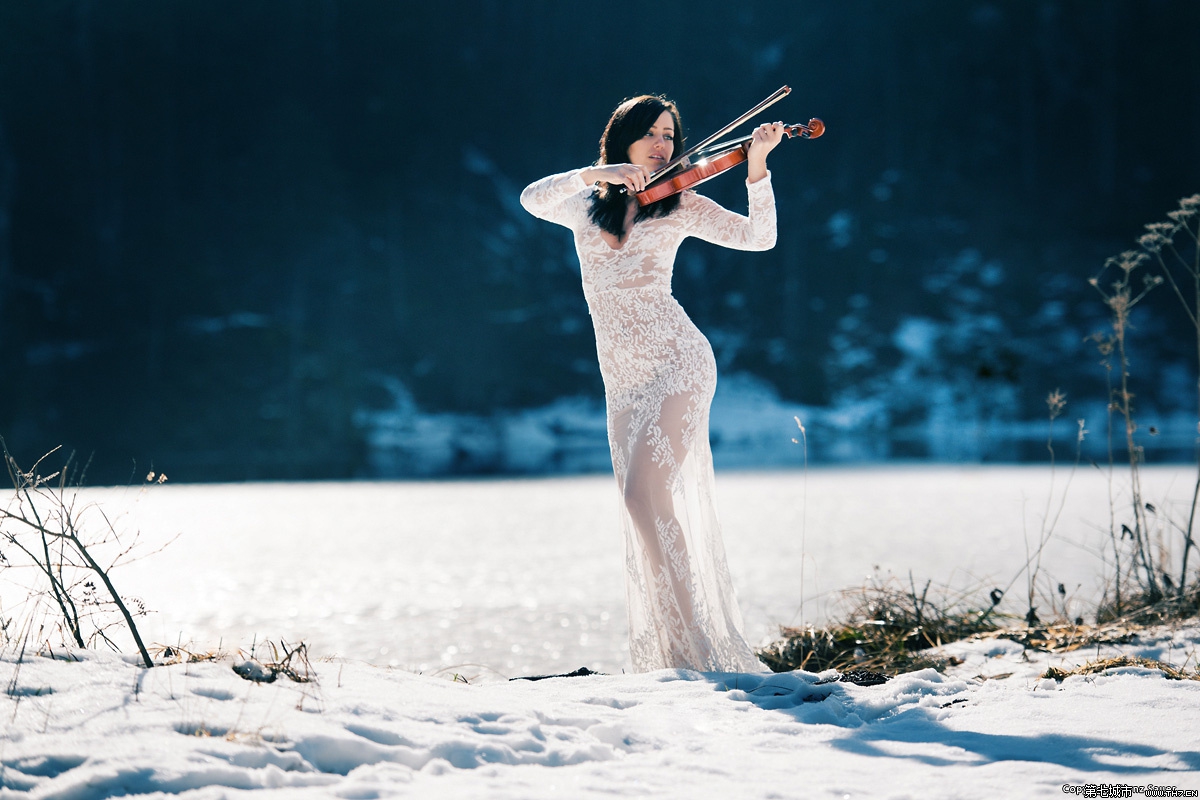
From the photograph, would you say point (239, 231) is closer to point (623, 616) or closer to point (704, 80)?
point (704, 80)

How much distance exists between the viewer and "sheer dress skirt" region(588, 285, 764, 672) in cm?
294

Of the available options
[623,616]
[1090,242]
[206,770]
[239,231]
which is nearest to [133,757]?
[206,770]

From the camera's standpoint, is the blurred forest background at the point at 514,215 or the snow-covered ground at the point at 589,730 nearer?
the snow-covered ground at the point at 589,730

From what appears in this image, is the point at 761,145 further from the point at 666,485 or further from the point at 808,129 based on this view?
the point at 666,485

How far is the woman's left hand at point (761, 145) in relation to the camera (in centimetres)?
289

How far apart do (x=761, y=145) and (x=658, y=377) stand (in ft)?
2.76

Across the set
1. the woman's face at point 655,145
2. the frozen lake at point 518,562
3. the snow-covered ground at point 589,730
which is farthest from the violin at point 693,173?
the frozen lake at point 518,562

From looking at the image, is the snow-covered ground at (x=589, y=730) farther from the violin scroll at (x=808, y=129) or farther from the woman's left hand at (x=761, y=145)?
the violin scroll at (x=808, y=129)

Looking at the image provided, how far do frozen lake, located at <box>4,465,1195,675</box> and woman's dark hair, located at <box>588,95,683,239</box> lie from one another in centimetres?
165

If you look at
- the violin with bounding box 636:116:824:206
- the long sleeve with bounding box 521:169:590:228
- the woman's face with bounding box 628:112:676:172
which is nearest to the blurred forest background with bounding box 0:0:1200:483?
the long sleeve with bounding box 521:169:590:228

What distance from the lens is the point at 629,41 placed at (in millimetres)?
110250

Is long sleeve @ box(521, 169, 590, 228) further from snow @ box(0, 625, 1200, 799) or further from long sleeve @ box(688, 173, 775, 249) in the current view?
snow @ box(0, 625, 1200, 799)

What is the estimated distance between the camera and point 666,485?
2.96 metres

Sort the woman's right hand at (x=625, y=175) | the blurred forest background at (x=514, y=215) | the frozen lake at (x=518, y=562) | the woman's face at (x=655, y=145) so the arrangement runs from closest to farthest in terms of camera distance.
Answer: the woman's right hand at (x=625, y=175)
the woman's face at (x=655, y=145)
the frozen lake at (x=518, y=562)
the blurred forest background at (x=514, y=215)
